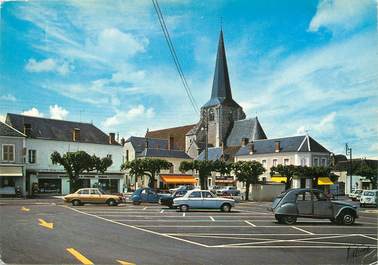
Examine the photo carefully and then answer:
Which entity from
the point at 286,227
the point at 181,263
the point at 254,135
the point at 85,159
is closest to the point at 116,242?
the point at 181,263

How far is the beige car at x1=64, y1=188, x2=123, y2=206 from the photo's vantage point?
97.8 ft

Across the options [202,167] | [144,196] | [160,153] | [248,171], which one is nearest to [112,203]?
[144,196]

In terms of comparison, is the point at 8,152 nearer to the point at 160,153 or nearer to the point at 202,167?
the point at 202,167

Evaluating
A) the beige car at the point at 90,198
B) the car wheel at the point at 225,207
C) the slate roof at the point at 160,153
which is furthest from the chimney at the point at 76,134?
the car wheel at the point at 225,207

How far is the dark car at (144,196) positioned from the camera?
3294cm

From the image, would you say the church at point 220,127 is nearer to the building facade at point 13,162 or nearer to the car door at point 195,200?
the building facade at point 13,162

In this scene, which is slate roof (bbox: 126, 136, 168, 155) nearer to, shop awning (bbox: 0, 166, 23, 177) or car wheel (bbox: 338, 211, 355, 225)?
shop awning (bbox: 0, 166, 23, 177)

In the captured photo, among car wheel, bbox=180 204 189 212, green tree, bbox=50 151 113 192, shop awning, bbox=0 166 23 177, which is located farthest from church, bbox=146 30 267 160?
car wheel, bbox=180 204 189 212

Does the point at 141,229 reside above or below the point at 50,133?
below

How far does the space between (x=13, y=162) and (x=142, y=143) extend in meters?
38.3

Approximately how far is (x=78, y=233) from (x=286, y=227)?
26.6 ft

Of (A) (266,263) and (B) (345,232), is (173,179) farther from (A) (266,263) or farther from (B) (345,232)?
(A) (266,263)

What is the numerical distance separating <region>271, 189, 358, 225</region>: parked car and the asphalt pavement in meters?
0.55

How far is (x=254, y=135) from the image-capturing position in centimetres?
8631
